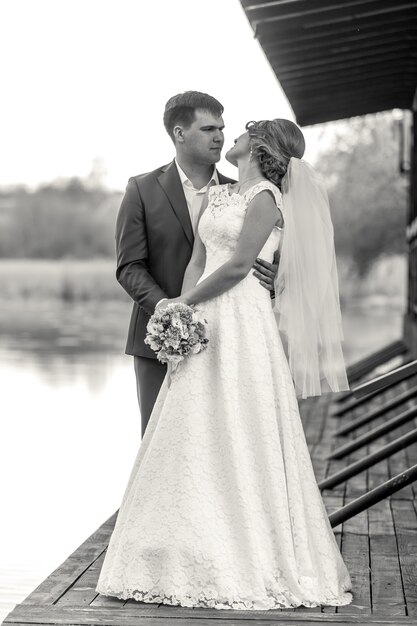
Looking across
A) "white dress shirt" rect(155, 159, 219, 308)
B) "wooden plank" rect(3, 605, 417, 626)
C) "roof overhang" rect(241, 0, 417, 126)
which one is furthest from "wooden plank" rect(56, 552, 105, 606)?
"roof overhang" rect(241, 0, 417, 126)

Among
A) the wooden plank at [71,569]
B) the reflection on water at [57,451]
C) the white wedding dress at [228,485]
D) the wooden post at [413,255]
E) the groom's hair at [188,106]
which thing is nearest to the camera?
the white wedding dress at [228,485]

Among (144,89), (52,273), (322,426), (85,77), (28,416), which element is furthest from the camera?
(85,77)

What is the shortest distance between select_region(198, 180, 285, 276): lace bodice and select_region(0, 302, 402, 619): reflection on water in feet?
4.80

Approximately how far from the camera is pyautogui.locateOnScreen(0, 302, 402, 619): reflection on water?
4911mm

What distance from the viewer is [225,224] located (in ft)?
12.8

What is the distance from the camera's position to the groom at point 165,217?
13.8 feet

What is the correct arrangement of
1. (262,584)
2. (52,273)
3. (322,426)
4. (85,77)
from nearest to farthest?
(262,584)
(322,426)
(52,273)
(85,77)

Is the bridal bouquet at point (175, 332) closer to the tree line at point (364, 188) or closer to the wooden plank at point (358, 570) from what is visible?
the wooden plank at point (358, 570)

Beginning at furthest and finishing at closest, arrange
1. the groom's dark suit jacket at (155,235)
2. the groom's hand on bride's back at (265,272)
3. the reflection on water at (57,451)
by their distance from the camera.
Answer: the reflection on water at (57,451), the groom's dark suit jacket at (155,235), the groom's hand on bride's back at (265,272)

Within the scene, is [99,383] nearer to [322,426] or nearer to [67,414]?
[67,414]

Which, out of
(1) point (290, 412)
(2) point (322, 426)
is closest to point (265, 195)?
(1) point (290, 412)

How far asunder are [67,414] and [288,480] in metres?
5.93

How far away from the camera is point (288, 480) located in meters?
3.84

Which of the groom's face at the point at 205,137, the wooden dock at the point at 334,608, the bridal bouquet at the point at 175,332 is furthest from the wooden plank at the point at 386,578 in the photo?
the groom's face at the point at 205,137
